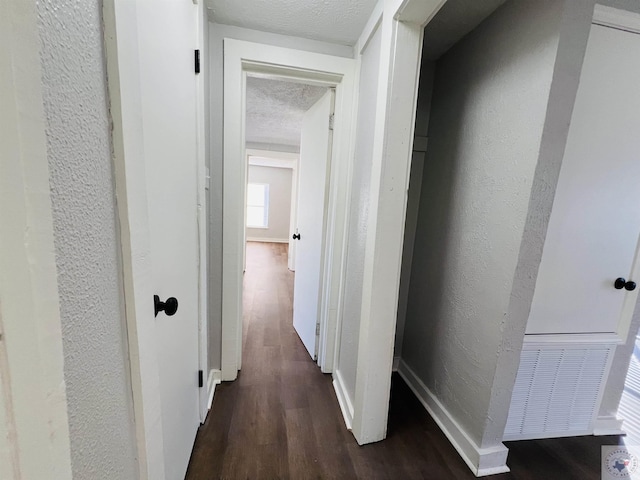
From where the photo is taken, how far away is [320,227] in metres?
2.02

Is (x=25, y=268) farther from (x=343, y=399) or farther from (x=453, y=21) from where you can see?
(x=453, y=21)

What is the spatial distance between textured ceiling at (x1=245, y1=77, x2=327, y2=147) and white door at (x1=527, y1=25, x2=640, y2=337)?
170 centimetres

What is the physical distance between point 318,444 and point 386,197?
1.32m

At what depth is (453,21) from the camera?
4.59ft

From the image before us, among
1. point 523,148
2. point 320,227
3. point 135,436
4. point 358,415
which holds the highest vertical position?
point 523,148

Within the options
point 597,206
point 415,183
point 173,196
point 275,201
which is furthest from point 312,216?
point 275,201

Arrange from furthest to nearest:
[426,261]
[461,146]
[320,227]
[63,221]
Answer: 1. [320,227]
2. [426,261]
3. [461,146]
4. [63,221]

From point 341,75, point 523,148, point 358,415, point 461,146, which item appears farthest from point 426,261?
point 341,75

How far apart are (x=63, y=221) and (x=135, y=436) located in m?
0.50

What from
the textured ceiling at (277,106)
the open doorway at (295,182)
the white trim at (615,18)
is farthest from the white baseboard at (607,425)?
the textured ceiling at (277,106)

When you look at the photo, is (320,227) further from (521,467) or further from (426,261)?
(521,467)

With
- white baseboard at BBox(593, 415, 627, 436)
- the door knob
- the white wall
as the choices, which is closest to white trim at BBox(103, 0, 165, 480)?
the door knob

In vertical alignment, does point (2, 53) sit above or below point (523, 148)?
below

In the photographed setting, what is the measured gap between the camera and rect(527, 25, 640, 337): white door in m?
1.18
